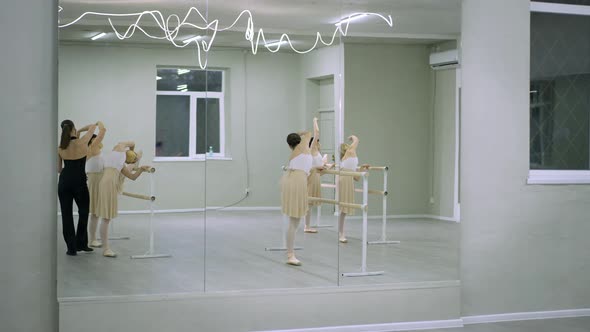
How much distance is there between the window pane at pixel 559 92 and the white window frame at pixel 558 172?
4 centimetres

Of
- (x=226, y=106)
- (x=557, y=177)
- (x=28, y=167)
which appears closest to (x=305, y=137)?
(x=226, y=106)

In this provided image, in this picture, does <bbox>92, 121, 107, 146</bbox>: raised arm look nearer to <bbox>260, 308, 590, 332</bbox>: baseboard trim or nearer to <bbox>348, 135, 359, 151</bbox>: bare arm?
<bbox>348, 135, 359, 151</bbox>: bare arm

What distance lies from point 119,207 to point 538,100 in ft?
10.8

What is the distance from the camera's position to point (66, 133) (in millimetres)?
4465

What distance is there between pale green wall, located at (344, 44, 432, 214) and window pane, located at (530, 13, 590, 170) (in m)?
0.99

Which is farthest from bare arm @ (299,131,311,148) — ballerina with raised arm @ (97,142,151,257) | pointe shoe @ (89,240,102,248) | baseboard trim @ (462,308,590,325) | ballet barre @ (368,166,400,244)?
baseboard trim @ (462,308,590,325)

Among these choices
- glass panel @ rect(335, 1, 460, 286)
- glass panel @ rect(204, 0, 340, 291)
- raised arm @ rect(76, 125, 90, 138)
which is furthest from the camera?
glass panel @ rect(335, 1, 460, 286)

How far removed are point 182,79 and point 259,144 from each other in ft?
2.20

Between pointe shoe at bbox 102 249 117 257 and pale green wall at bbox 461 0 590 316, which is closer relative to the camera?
pointe shoe at bbox 102 249 117 257

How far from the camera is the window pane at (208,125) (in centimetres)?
464

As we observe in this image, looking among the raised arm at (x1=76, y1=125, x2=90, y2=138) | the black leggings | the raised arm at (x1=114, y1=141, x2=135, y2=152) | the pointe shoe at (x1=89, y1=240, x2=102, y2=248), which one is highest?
the raised arm at (x1=76, y1=125, x2=90, y2=138)

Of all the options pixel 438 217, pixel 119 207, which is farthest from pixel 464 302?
pixel 119 207

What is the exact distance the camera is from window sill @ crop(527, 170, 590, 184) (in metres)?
5.52

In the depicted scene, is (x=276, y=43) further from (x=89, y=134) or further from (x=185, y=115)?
(x=89, y=134)
